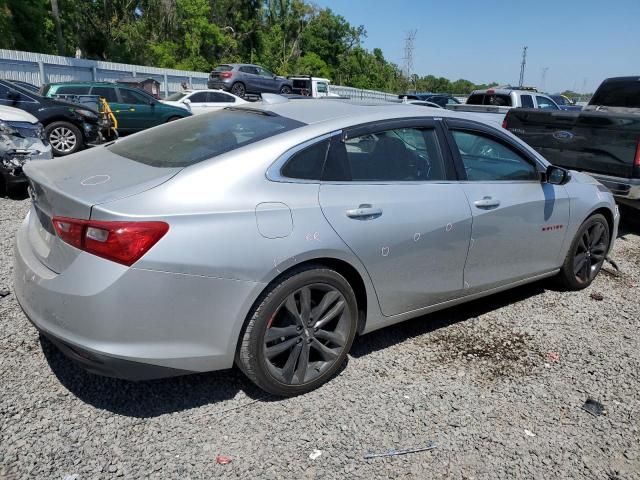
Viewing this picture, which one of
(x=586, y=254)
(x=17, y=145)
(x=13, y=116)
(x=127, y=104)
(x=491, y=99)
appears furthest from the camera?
(x=491, y=99)

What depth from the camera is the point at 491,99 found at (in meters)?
15.5

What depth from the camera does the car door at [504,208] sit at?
367cm

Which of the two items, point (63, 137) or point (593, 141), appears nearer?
point (593, 141)

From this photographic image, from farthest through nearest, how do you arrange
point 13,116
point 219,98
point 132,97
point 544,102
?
1. point 219,98
2. point 544,102
3. point 132,97
4. point 13,116

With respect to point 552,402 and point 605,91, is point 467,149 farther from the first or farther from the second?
Result: point 605,91

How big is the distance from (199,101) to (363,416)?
16874mm

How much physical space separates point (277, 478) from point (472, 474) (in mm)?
912

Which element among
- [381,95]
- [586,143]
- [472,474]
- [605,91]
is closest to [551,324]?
Answer: [472,474]

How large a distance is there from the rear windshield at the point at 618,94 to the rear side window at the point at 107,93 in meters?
11.6

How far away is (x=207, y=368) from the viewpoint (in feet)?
8.83

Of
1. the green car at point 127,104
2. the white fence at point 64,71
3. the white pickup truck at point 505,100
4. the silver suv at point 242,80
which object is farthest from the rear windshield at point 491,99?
the white fence at point 64,71

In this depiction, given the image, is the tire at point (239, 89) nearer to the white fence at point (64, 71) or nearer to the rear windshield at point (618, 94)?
the white fence at point (64, 71)

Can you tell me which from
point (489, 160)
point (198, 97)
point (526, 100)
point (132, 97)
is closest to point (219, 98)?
point (198, 97)

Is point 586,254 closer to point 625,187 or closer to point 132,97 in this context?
point 625,187
